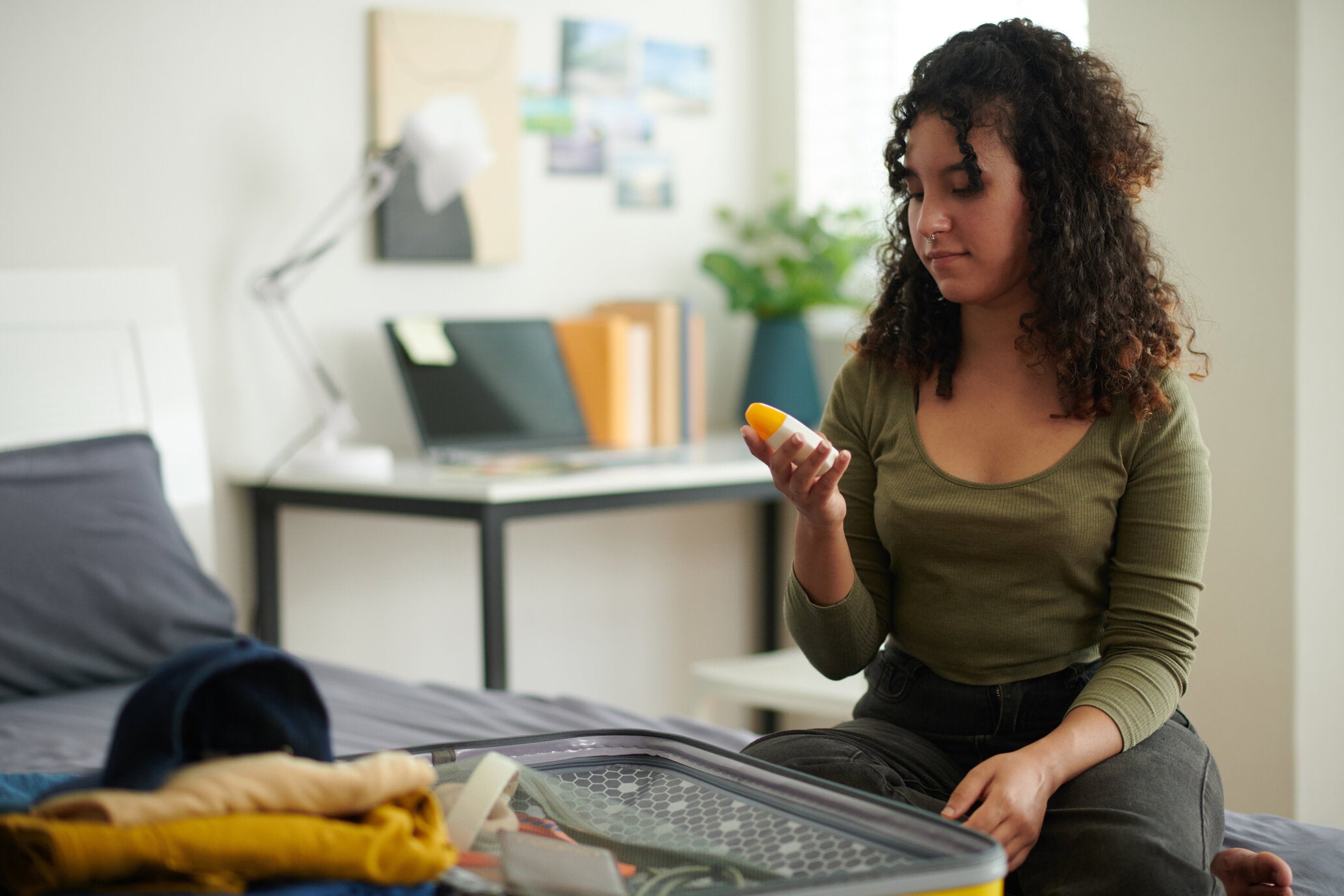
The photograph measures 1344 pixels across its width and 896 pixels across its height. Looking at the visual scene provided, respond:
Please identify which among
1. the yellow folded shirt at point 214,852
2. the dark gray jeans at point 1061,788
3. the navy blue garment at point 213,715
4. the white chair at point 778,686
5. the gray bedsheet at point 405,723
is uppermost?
the navy blue garment at point 213,715

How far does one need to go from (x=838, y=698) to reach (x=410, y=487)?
2.42 ft

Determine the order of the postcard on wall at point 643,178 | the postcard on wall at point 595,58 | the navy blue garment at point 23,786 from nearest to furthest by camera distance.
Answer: the navy blue garment at point 23,786, the postcard on wall at point 595,58, the postcard on wall at point 643,178

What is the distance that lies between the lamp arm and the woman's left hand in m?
1.57

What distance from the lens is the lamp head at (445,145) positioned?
2.31m

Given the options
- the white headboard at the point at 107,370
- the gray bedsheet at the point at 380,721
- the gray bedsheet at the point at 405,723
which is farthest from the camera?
the white headboard at the point at 107,370

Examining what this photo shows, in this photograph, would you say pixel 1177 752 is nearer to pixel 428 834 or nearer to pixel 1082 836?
pixel 1082 836

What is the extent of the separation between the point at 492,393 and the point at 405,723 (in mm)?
965

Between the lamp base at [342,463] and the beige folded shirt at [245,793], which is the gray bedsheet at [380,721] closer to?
the lamp base at [342,463]

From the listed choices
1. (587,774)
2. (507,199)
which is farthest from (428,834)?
(507,199)

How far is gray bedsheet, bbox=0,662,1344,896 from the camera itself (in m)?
1.27

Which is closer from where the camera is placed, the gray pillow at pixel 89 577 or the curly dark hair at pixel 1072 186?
the curly dark hair at pixel 1072 186

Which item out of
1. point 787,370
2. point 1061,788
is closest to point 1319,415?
point 1061,788

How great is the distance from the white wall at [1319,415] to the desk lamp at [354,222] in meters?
1.33

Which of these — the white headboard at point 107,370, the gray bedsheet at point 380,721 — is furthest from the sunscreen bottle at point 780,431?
the white headboard at point 107,370
